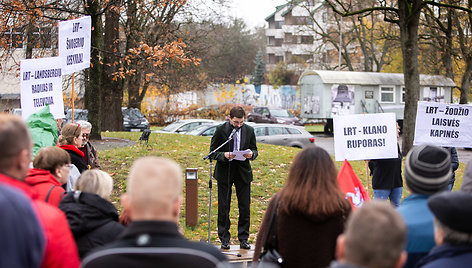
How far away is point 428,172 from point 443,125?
4.63m

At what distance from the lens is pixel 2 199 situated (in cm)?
222

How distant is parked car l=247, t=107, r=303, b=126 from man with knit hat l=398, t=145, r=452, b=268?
35180 mm

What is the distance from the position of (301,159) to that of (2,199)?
2142 millimetres

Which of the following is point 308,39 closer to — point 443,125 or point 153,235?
point 443,125

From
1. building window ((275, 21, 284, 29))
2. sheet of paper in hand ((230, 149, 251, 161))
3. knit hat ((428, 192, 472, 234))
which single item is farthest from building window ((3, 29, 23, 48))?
building window ((275, 21, 284, 29))

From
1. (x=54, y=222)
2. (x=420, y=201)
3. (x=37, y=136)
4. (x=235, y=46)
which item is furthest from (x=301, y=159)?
(x=235, y=46)

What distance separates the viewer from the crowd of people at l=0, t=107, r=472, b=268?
7.51 feet

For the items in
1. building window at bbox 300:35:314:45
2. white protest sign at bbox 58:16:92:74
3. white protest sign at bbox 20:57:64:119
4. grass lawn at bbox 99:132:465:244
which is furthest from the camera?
building window at bbox 300:35:314:45

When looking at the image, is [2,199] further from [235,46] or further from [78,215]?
[235,46]

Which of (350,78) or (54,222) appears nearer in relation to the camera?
(54,222)

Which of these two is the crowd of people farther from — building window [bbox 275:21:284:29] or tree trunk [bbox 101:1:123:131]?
building window [bbox 275:21:284:29]

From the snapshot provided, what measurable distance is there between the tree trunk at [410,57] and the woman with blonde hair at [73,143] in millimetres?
14407

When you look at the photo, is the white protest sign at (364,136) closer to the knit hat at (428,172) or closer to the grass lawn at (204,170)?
the knit hat at (428,172)

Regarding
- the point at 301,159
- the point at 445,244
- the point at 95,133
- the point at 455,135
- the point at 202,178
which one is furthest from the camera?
the point at 95,133
